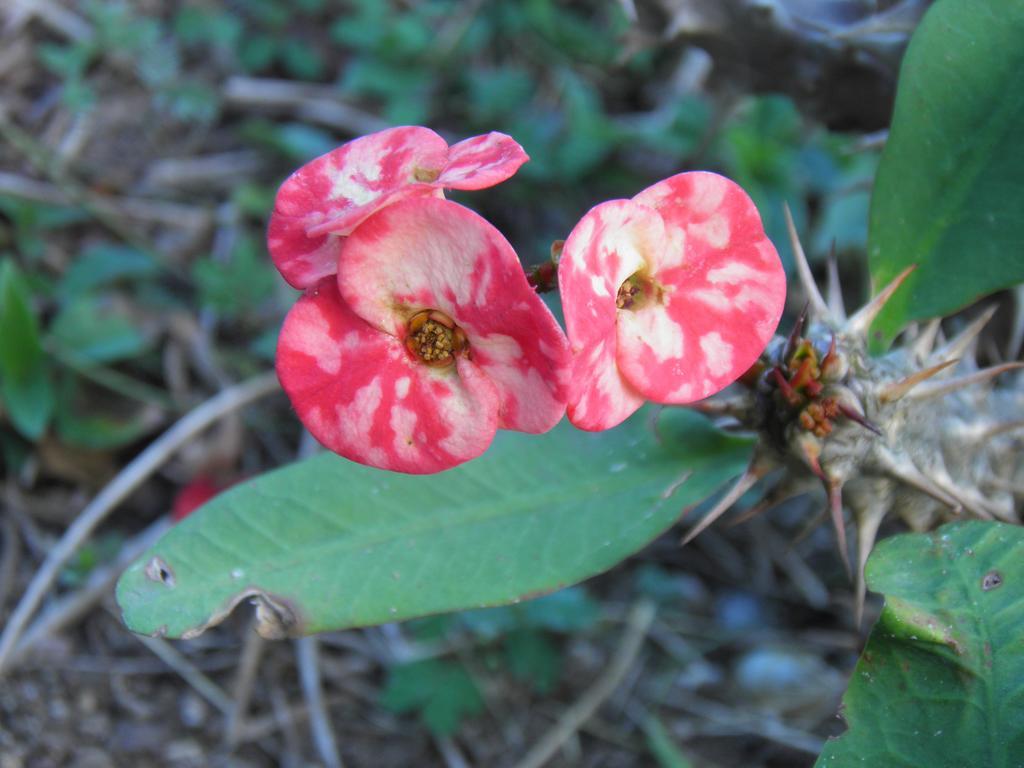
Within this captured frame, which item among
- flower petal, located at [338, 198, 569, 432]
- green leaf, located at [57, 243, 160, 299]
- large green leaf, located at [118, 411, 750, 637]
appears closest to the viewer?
flower petal, located at [338, 198, 569, 432]

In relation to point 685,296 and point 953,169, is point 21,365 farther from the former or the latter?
point 953,169

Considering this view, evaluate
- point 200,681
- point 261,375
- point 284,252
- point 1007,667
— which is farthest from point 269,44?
point 1007,667

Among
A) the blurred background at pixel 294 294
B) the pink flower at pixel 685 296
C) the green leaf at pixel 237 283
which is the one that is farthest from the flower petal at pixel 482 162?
the green leaf at pixel 237 283

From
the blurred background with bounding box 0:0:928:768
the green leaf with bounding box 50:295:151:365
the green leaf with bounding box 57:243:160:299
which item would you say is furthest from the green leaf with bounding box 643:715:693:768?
the green leaf with bounding box 57:243:160:299

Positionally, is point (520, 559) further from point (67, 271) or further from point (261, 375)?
point (67, 271)

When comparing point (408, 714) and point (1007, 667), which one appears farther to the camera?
point (408, 714)

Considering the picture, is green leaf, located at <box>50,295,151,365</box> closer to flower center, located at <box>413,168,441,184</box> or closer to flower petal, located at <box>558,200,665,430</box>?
flower center, located at <box>413,168,441,184</box>
